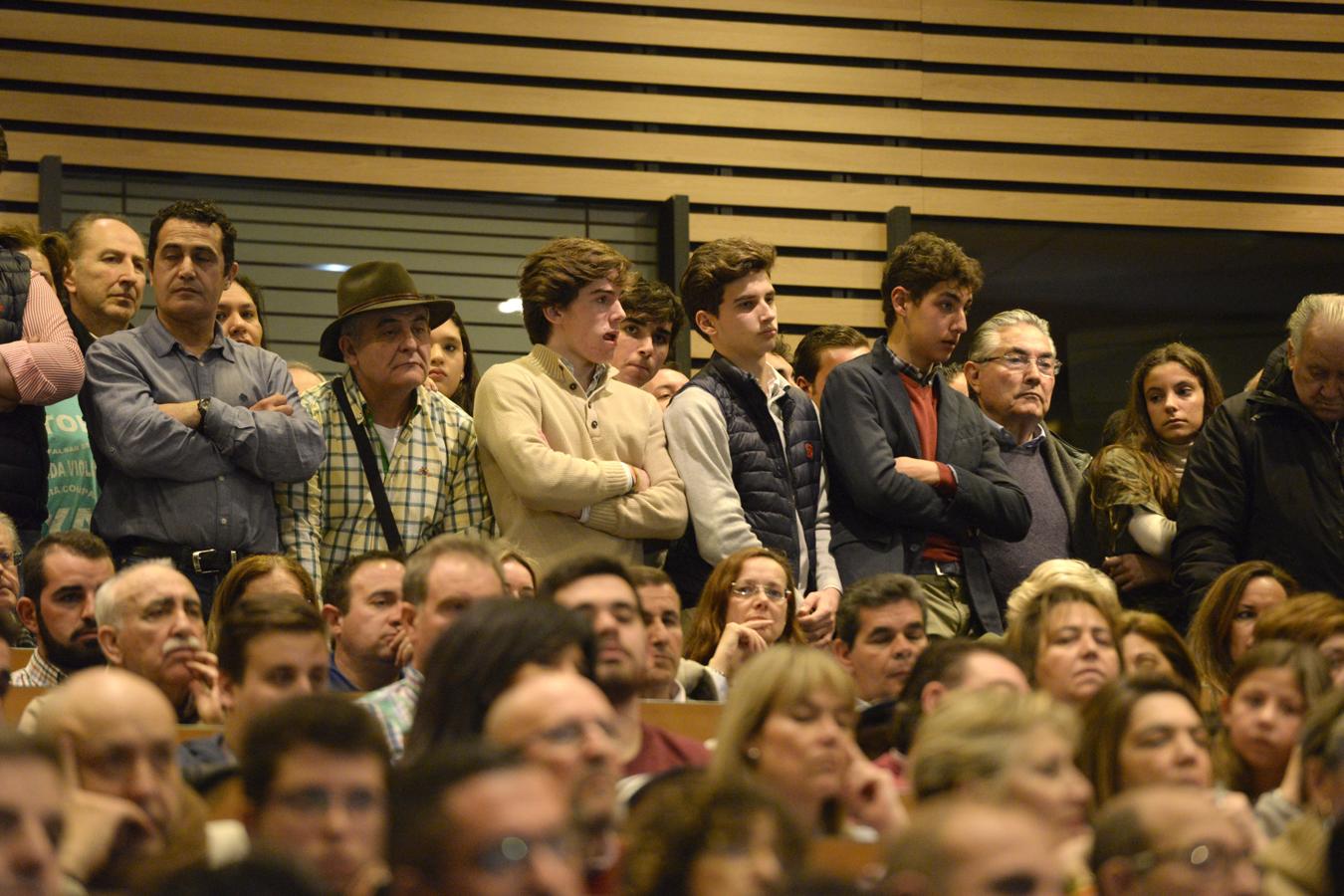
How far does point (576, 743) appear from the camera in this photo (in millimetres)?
2521

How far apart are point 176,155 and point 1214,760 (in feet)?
14.3

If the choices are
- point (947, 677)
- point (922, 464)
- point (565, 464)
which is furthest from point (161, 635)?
point (922, 464)

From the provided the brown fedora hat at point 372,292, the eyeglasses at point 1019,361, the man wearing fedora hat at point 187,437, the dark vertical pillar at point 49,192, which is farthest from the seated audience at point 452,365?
the dark vertical pillar at point 49,192

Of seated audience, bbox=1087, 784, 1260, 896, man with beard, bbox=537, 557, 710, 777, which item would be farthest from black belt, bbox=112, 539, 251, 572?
seated audience, bbox=1087, 784, 1260, 896

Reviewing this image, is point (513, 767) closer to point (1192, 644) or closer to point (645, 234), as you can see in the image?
point (1192, 644)

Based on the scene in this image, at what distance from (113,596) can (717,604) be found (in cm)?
141

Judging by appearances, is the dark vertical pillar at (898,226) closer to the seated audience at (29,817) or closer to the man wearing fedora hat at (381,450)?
the man wearing fedora hat at (381,450)

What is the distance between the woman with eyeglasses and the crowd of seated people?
0.03 ft

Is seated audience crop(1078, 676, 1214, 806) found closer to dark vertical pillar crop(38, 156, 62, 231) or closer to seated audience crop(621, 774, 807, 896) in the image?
seated audience crop(621, 774, 807, 896)

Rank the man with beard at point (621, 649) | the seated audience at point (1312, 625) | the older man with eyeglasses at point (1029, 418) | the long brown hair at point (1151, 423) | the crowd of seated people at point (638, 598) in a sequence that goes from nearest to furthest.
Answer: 1. the crowd of seated people at point (638, 598)
2. the man with beard at point (621, 649)
3. the seated audience at point (1312, 625)
4. the long brown hair at point (1151, 423)
5. the older man with eyeglasses at point (1029, 418)

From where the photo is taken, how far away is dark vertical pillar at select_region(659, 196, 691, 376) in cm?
673

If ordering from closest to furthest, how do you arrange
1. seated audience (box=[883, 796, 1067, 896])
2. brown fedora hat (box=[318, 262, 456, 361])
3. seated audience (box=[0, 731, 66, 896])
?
seated audience (box=[0, 731, 66, 896]) < seated audience (box=[883, 796, 1067, 896]) < brown fedora hat (box=[318, 262, 456, 361])

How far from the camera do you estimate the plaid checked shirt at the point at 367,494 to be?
14.5ft

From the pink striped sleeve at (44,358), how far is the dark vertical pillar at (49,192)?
2119 mm
